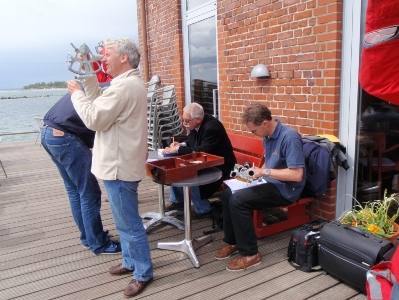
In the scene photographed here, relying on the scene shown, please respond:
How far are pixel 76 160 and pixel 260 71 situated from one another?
6.43 ft

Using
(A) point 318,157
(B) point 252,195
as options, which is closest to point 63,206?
(B) point 252,195

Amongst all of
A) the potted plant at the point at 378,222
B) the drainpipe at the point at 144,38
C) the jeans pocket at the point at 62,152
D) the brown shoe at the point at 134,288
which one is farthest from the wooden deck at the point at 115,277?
the drainpipe at the point at 144,38

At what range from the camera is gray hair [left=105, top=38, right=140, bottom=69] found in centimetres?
226

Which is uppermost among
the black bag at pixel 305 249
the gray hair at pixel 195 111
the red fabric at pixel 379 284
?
the gray hair at pixel 195 111

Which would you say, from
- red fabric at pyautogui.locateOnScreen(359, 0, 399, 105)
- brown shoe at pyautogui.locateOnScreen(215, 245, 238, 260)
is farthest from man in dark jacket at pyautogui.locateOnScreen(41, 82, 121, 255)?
red fabric at pyautogui.locateOnScreen(359, 0, 399, 105)

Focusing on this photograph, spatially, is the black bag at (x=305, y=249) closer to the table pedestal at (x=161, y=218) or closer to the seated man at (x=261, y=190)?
the seated man at (x=261, y=190)

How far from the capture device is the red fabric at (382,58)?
0.99 m

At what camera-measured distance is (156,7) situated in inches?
Result: 240

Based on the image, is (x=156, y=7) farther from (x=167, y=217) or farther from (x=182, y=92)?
(x=167, y=217)

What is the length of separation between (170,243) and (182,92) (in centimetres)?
312

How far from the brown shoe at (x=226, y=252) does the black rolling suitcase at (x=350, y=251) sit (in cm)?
69

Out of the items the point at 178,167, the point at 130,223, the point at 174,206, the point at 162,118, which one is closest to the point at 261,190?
the point at 178,167

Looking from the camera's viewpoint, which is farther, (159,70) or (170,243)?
(159,70)

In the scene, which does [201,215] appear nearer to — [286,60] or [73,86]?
[286,60]
